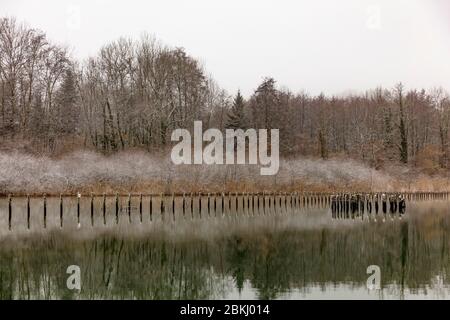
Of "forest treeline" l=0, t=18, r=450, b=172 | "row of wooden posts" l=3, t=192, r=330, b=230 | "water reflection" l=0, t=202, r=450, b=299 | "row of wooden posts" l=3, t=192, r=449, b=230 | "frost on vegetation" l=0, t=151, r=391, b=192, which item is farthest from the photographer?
"forest treeline" l=0, t=18, r=450, b=172

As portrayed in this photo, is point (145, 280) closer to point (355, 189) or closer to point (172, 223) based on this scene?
point (172, 223)

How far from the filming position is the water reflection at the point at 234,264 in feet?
68.9

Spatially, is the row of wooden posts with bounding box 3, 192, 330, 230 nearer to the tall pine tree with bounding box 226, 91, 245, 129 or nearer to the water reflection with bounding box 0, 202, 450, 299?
the water reflection with bounding box 0, 202, 450, 299

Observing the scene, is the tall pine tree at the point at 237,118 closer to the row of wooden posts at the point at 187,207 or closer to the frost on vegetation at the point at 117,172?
the frost on vegetation at the point at 117,172

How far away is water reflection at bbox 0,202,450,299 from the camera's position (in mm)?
21016

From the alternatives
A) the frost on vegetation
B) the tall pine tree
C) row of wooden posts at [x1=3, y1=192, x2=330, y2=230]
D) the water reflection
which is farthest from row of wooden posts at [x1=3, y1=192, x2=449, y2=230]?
the tall pine tree

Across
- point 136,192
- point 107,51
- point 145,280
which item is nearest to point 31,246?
point 145,280

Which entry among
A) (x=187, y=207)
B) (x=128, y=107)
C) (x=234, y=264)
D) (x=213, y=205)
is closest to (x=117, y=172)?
(x=213, y=205)

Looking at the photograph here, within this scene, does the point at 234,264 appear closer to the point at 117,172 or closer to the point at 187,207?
the point at 187,207

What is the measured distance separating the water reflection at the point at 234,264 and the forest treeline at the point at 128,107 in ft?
95.2

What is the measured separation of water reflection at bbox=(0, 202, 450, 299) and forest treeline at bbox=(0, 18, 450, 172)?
29.0 metres

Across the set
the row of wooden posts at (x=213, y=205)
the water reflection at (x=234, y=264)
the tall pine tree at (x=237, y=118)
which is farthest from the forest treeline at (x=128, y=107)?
the water reflection at (x=234, y=264)

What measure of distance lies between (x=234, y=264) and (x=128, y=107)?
47.2 m
